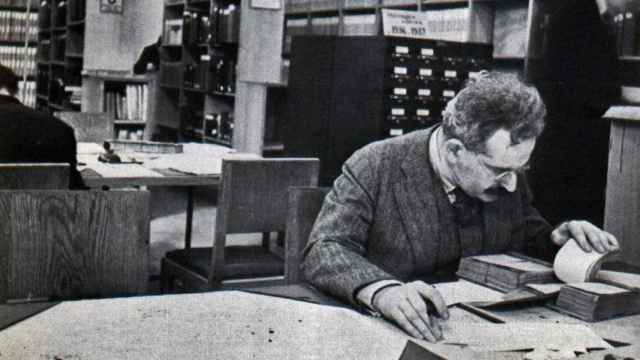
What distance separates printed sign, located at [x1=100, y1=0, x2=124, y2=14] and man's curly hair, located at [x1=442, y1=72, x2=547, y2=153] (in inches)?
218

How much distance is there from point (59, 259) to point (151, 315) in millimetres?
554

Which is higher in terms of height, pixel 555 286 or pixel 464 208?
pixel 464 208

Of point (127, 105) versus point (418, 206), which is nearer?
point (418, 206)

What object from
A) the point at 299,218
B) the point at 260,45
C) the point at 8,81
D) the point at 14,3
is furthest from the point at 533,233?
the point at 14,3

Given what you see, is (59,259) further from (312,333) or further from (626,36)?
(626,36)

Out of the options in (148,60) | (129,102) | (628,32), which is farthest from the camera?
(148,60)

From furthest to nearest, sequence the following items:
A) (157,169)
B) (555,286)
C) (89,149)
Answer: (89,149) → (157,169) → (555,286)

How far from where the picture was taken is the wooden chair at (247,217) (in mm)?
2910

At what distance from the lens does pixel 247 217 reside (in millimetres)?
2963

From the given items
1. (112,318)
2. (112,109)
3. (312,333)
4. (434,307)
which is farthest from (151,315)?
(112,109)

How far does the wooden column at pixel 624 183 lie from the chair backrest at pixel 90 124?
9.26ft

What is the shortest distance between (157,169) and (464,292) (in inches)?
87.0

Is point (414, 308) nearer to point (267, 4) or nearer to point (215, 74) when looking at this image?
point (267, 4)

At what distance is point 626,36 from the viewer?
394 cm
